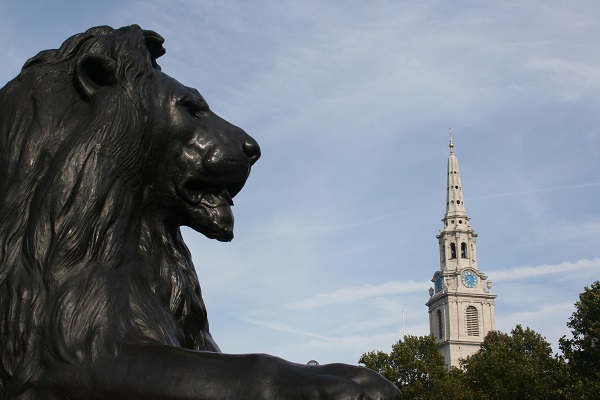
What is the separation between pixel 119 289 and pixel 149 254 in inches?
10.7

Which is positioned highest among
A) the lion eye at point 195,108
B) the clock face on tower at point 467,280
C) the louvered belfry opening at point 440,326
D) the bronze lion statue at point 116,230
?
the clock face on tower at point 467,280

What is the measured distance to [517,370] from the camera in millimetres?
41375

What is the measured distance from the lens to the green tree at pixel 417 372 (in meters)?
44.7

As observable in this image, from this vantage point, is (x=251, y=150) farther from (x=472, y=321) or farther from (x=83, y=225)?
(x=472, y=321)

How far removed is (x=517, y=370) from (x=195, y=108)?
41398mm

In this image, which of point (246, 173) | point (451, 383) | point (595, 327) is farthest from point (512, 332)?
point (246, 173)

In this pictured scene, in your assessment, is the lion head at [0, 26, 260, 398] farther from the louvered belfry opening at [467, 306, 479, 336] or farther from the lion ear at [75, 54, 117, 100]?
the louvered belfry opening at [467, 306, 479, 336]

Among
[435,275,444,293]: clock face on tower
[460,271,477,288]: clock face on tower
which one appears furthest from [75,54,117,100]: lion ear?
[435,275,444,293]: clock face on tower

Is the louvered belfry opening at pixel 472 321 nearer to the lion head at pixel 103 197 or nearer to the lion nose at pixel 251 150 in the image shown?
the lion nose at pixel 251 150

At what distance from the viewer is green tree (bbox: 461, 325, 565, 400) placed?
128 feet

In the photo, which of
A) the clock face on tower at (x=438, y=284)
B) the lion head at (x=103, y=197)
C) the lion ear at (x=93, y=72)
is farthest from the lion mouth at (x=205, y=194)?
the clock face on tower at (x=438, y=284)

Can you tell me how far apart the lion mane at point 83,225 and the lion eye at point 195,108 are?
5.3 inches

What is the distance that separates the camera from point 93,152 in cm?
238

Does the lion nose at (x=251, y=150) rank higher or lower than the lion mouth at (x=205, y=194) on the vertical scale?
higher
